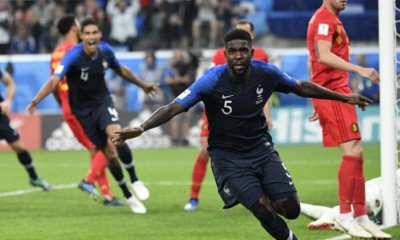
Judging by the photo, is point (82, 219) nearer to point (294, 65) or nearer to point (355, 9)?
point (294, 65)

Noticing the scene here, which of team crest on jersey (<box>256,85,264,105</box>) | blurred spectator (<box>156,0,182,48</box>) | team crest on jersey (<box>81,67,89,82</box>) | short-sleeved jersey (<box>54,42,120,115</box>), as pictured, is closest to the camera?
team crest on jersey (<box>256,85,264,105</box>)

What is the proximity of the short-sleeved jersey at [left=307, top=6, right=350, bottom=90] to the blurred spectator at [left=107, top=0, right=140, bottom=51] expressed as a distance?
16.6m

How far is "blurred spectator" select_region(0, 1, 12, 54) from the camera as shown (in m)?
26.3

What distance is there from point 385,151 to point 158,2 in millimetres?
16794

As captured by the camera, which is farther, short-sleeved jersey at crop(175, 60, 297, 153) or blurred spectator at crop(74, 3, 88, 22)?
blurred spectator at crop(74, 3, 88, 22)

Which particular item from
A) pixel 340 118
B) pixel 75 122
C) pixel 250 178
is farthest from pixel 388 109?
pixel 75 122

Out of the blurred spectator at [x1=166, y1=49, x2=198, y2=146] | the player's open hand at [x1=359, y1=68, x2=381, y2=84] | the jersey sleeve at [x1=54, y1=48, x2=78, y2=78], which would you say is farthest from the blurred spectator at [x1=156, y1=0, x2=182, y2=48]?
the player's open hand at [x1=359, y1=68, x2=381, y2=84]

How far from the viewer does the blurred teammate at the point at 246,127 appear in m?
7.93

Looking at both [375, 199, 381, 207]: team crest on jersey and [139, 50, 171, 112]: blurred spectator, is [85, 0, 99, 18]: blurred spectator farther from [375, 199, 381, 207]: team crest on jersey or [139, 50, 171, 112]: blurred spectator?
[375, 199, 381, 207]: team crest on jersey

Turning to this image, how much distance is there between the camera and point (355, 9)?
25.9 metres

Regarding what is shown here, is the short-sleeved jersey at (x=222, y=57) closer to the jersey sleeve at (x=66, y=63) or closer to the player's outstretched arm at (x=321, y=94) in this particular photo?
the jersey sleeve at (x=66, y=63)

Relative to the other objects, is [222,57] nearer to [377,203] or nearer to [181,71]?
[377,203]

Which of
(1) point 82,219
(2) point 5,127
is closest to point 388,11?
(1) point 82,219

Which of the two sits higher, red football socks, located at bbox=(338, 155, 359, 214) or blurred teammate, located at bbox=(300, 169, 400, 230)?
red football socks, located at bbox=(338, 155, 359, 214)
